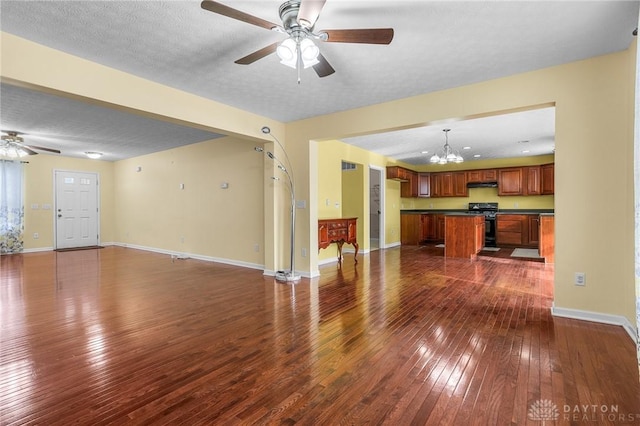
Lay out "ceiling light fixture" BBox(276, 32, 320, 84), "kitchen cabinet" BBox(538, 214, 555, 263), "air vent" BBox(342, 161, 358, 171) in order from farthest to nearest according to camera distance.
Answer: "air vent" BBox(342, 161, 358, 171)
"kitchen cabinet" BBox(538, 214, 555, 263)
"ceiling light fixture" BBox(276, 32, 320, 84)

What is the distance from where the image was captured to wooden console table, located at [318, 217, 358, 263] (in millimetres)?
5406

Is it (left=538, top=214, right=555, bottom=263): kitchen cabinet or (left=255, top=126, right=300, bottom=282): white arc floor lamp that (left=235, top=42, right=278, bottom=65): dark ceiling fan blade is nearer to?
(left=255, top=126, right=300, bottom=282): white arc floor lamp

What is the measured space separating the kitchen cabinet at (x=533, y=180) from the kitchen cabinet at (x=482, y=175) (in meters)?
0.72

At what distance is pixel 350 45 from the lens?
2.66 metres

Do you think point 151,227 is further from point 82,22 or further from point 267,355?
point 267,355

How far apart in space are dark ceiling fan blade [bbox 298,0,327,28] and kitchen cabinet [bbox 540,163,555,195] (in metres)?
8.31

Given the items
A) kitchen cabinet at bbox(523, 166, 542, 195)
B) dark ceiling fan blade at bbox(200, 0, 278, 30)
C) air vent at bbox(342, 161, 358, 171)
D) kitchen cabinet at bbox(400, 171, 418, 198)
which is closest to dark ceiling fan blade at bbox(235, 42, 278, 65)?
dark ceiling fan blade at bbox(200, 0, 278, 30)

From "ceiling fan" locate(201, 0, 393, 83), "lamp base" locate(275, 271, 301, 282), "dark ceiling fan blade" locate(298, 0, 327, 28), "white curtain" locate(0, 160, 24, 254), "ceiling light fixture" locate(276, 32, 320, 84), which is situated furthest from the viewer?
"white curtain" locate(0, 160, 24, 254)

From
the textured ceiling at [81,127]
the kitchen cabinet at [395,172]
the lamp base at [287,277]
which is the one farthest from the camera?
the kitchen cabinet at [395,172]

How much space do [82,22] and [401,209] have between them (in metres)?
8.29

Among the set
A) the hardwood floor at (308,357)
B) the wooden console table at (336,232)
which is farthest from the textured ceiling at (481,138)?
the hardwood floor at (308,357)

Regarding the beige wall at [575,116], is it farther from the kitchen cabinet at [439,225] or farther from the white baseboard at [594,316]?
the kitchen cabinet at [439,225]

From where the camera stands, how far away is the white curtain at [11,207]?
23.7ft

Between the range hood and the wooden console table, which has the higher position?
the range hood
